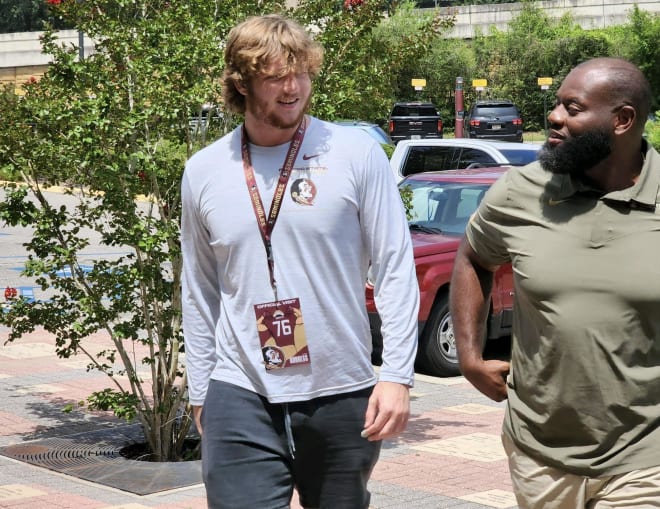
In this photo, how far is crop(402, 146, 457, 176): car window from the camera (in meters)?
15.4

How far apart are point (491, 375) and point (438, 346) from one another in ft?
21.3

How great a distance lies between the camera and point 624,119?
3.05 m

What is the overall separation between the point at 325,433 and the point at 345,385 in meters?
0.14

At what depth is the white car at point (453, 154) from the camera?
14.9 metres

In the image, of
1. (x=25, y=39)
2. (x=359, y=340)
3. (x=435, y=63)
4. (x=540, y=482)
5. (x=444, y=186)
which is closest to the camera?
(x=540, y=482)

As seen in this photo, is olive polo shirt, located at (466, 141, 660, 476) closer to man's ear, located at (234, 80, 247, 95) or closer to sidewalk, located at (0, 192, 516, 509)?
man's ear, located at (234, 80, 247, 95)

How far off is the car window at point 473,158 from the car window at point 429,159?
10 cm

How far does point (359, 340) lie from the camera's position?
129 inches

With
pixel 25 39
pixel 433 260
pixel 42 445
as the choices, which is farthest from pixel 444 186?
pixel 25 39

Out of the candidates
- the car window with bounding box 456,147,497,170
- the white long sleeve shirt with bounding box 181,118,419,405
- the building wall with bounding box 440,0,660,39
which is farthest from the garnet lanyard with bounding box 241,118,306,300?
the building wall with bounding box 440,0,660,39

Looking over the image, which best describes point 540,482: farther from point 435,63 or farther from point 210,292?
point 435,63

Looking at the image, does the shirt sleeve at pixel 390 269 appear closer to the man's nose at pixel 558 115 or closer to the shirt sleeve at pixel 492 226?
the shirt sleeve at pixel 492 226

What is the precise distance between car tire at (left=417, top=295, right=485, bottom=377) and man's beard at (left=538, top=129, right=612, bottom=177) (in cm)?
664

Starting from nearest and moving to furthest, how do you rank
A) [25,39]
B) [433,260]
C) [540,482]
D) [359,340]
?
1. [540,482]
2. [359,340]
3. [433,260]
4. [25,39]
